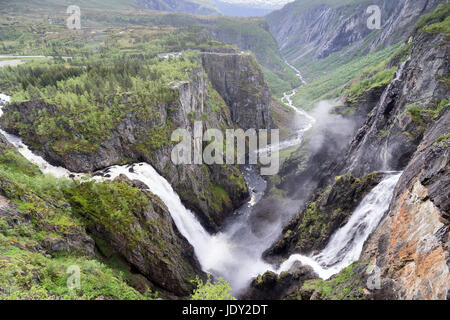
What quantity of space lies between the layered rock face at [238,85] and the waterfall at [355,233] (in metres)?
76.8

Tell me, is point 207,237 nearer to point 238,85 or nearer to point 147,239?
point 147,239

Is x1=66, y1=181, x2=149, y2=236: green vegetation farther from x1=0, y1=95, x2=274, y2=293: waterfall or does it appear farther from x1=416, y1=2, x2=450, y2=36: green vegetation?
x1=416, y1=2, x2=450, y2=36: green vegetation

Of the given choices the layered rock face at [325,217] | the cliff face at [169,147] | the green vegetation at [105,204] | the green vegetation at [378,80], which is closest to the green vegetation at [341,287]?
the layered rock face at [325,217]

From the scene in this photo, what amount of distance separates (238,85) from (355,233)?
86638 mm

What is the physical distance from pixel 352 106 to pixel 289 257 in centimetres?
5600

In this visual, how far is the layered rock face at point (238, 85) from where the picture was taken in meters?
104

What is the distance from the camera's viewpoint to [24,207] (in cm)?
2375

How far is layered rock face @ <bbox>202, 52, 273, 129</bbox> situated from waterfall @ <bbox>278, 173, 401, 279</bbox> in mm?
76822

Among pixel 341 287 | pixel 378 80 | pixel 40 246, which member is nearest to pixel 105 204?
pixel 40 246

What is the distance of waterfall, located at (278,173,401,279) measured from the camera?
3006 cm

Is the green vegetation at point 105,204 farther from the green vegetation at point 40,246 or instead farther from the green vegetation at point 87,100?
the green vegetation at point 87,100

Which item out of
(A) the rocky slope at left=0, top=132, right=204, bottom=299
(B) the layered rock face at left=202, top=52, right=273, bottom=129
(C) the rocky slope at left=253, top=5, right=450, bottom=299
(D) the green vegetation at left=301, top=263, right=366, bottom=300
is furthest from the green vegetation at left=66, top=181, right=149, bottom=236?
(B) the layered rock face at left=202, top=52, right=273, bottom=129
